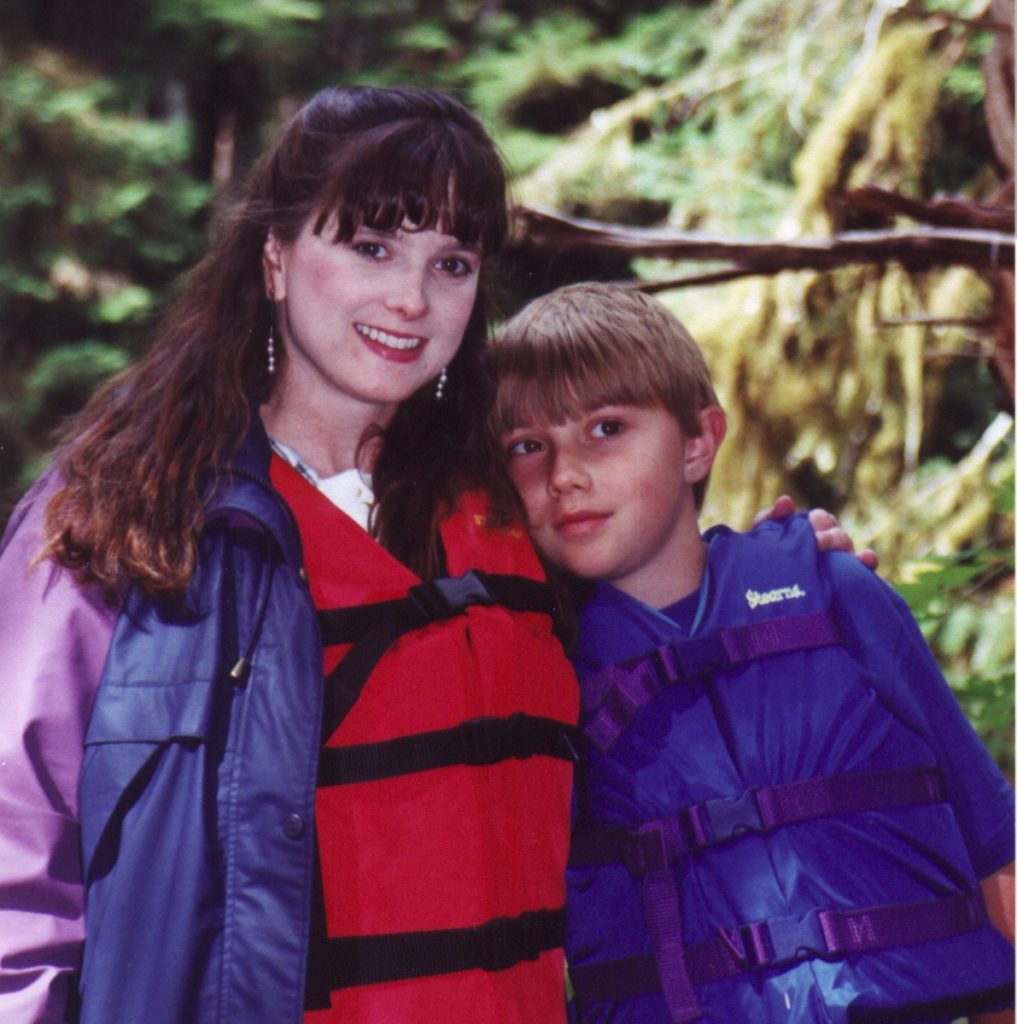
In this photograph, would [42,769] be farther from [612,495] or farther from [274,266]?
[612,495]

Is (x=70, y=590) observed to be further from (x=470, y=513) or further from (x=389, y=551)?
(x=470, y=513)

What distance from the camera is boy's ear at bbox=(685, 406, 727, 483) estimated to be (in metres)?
2.34

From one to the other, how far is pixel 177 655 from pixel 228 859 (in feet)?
0.81

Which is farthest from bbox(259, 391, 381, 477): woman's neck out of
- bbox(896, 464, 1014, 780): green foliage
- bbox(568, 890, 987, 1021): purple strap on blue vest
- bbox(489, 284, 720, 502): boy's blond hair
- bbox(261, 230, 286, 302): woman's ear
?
bbox(896, 464, 1014, 780): green foliage

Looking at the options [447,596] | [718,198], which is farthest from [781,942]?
[718,198]

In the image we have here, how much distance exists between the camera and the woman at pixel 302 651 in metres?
1.60

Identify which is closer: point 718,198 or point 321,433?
point 321,433

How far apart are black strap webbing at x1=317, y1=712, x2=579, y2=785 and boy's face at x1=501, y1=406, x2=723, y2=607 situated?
1.29 ft

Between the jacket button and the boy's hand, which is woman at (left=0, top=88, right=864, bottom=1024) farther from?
the boy's hand

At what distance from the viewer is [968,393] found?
20.8 feet

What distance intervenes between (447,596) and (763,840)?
0.55 m

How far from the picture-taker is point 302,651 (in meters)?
1.72

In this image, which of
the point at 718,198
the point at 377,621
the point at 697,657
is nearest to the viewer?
the point at 377,621

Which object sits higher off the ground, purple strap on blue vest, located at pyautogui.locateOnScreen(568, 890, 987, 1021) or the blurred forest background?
the blurred forest background
